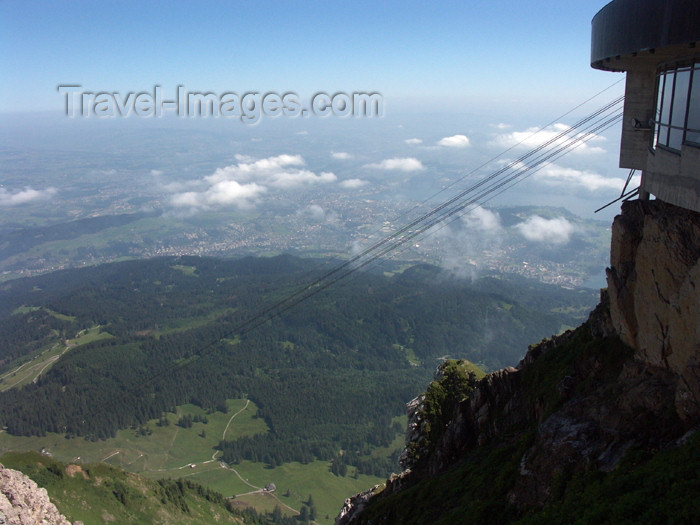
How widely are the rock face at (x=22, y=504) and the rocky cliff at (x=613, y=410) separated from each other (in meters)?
34.9

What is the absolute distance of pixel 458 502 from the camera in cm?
1747

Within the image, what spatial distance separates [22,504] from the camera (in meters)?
40.3

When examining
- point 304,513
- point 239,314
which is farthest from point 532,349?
point 239,314

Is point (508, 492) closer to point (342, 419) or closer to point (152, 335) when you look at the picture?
point (342, 419)

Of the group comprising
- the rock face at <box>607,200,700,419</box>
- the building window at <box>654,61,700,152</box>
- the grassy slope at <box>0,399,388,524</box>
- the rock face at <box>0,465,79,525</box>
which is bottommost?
the grassy slope at <box>0,399,388,524</box>

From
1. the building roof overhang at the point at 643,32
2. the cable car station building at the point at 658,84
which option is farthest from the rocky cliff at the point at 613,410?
the building roof overhang at the point at 643,32

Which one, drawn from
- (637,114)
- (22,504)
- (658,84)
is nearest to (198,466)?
(22,504)

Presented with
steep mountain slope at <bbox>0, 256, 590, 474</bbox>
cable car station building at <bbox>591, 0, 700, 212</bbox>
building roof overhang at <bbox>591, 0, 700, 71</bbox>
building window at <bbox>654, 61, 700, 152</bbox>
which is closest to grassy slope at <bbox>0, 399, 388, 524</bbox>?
steep mountain slope at <bbox>0, 256, 590, 474</bbox>

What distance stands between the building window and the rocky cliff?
218 centimetres

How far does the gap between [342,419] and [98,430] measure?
231 feet

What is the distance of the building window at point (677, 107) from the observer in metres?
13.5

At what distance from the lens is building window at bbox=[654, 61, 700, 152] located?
533 inches

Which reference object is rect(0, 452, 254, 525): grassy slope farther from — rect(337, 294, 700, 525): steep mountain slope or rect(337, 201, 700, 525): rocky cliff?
rect(337, 201, 700, 525): rocky cliff

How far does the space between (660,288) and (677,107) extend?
5.81 m
